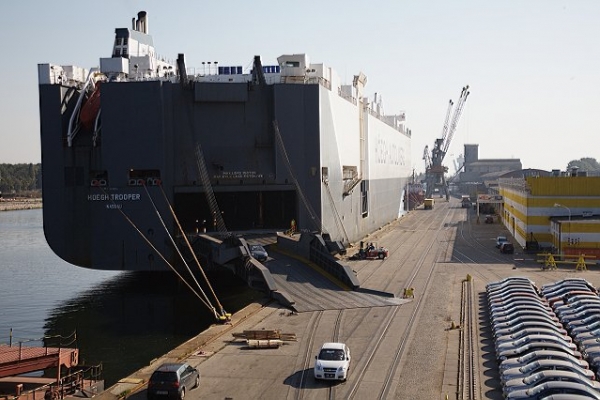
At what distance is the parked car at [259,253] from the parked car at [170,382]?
19.5 metres

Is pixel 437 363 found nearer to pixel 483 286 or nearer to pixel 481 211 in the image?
pixel 483 286

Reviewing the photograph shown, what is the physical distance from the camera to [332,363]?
21656 mm

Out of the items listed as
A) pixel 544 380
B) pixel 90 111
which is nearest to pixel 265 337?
pixel 544 380

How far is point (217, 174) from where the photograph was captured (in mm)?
45375

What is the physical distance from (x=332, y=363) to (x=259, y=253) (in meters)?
19.0

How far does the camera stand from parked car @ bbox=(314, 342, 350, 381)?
21391 millimetres

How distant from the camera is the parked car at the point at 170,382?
19578 mm

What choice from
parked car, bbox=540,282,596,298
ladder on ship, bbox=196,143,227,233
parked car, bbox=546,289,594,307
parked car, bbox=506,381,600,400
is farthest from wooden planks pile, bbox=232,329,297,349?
ladder on ship, bbox=196,143,227,233

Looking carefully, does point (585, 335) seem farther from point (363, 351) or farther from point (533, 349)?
point (363, 351)

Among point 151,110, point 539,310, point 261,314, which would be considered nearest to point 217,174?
point 151,110

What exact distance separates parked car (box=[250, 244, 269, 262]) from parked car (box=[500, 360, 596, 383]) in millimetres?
20715

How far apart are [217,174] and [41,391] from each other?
24.8 metres

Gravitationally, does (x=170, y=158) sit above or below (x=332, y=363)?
above

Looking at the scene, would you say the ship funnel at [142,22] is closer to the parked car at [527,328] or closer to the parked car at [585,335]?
the parked car at [527,328]
